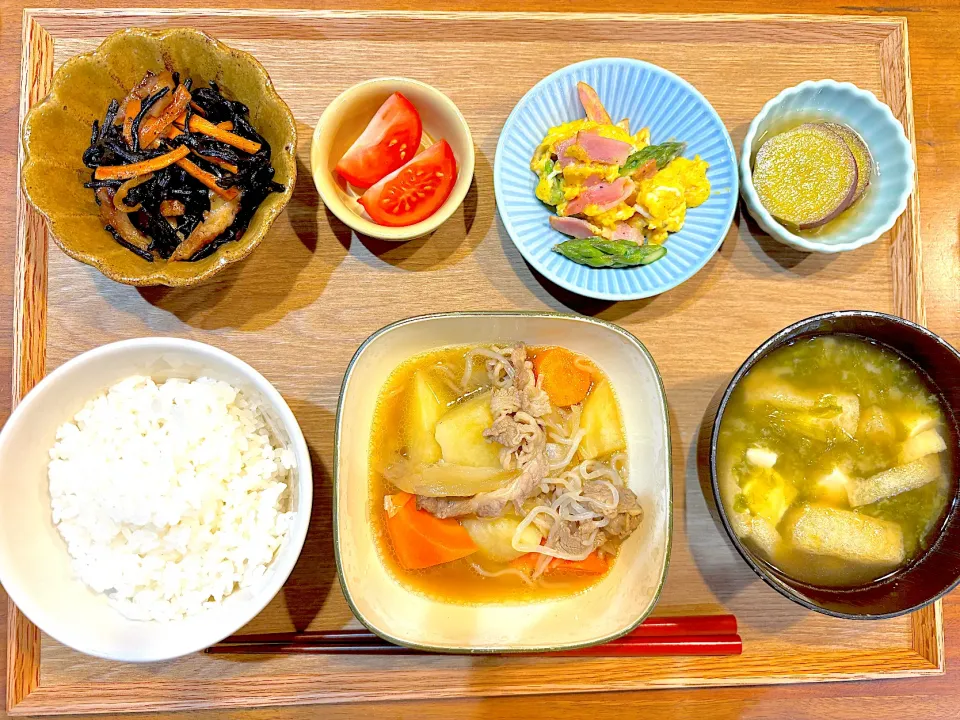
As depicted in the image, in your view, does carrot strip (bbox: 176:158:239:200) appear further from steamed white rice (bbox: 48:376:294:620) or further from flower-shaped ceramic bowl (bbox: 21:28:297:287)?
steamed white rice (bbox: 48:376:294:620)

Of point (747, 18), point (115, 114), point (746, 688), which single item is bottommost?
point (746, 688)

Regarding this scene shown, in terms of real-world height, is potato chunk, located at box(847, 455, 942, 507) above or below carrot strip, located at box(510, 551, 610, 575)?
above

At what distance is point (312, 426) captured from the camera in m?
2.04

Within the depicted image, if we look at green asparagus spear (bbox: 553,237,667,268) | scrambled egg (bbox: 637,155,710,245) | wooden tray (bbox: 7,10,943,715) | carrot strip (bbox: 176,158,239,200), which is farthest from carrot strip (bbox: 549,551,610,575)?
carrot strip (bbox: 176,158,239,200)

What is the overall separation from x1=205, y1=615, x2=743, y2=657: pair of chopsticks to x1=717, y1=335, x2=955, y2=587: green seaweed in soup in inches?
12.2

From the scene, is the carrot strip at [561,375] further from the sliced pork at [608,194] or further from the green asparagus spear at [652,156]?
the green asparagus spear at [652,156]

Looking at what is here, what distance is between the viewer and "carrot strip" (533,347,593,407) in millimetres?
1987

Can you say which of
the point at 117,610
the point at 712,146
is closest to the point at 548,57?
the point at 712,146

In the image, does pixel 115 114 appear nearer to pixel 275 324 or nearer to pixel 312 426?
pixel 275 324

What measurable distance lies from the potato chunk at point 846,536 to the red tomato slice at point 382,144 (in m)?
1.61

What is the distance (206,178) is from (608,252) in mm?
1184

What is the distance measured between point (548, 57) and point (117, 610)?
213cm

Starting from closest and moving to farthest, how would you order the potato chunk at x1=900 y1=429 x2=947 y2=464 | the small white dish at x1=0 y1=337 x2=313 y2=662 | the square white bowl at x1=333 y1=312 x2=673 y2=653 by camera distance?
the small white dish at x1=0 y1=337 x2=313 y2=662
the square white bowl at x1=333 y1=312 x2=673 y2=653
the potato chunk at x1=900 y1=429 x2=947 y2=464

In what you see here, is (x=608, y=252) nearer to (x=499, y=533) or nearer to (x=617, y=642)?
(x=499, y=533)
